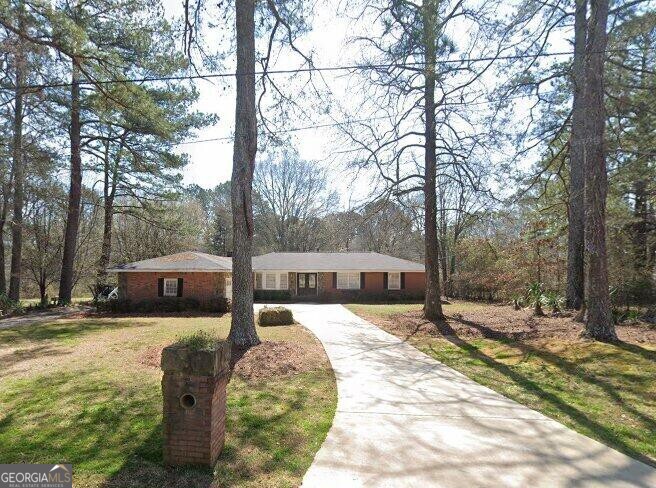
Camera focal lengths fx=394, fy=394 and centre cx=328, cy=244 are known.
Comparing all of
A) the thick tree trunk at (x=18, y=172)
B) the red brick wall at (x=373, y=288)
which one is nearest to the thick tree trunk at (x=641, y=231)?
the red brick wall at (x=373, y=288)

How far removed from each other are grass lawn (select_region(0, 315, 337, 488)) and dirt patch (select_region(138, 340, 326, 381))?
0.06 metres

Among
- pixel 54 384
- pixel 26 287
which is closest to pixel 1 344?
pixel 54 384

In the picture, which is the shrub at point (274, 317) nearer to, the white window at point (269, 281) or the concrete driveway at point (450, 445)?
the concrete driveway at point (450, 445)

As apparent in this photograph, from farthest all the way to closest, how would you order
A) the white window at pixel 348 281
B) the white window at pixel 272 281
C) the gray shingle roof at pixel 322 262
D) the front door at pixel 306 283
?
the front door at pixel 306 283
the white window at pixel 272 281
the white window at pixel 348 281
the gray shingle roof at pixel 322 262

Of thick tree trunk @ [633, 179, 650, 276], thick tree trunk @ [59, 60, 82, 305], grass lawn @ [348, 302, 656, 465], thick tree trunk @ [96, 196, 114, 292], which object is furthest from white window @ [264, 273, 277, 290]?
thick tree trunk @ [633, 179, 650, 276]

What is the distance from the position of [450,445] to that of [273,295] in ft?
73.9

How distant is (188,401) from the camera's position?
3.45 m

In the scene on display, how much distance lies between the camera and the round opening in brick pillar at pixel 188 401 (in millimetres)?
3413

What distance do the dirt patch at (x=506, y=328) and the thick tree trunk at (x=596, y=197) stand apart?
0.64 m

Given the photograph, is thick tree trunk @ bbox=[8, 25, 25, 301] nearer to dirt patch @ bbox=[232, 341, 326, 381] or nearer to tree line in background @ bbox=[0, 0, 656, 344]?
tree line in background @ bbox=[0, 0, 656, 344]

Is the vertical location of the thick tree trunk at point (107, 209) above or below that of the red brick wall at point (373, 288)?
above

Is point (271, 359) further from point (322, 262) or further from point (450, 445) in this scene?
point (322, 262)

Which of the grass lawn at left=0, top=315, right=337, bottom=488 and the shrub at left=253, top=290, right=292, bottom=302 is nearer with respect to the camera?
the grass lawn at left=0, top=315, right=337, bottom=488

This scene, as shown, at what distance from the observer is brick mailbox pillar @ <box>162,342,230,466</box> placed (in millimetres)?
3373
